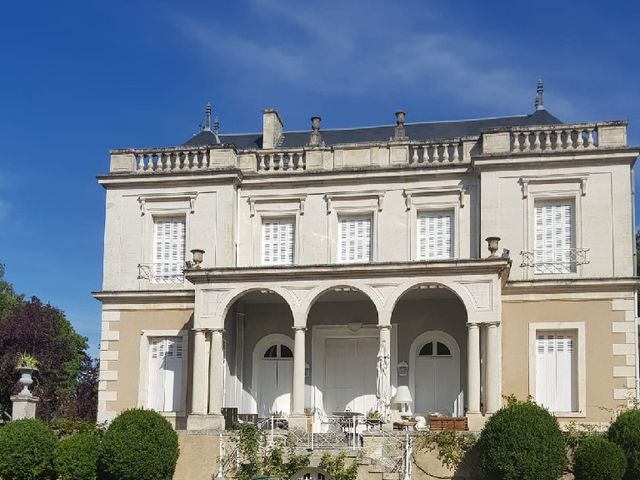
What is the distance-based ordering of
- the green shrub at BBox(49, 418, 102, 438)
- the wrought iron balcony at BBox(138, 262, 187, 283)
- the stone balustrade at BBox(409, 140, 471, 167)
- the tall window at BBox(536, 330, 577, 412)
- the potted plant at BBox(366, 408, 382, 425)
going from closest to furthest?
1. the potted plant at BBox(366, 408, 382, 425)
2. the green shrub at BBox(49, 418, 102, 438)
3. the tall window at BBox(536, 330, 577, 412)
4. the stone balustrade at BBox(409, 140, 471, 167)
5. the wrought iron balcony at BBox(138, 262, 187, 283)

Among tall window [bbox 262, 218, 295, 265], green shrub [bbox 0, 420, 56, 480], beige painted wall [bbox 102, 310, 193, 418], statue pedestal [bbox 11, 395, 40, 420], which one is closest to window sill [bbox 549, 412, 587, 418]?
tall window [bbox 262, 218, 295, 265]

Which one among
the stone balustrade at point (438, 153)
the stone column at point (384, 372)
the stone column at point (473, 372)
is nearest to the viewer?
the stone column at point (473, 372)

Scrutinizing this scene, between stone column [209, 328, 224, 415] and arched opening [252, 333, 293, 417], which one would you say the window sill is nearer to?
arched opening [252, 333, 293, 417]

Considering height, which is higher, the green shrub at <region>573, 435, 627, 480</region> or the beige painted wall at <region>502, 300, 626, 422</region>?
the beige painted wall at <region>502, 300, 626, 422</region>

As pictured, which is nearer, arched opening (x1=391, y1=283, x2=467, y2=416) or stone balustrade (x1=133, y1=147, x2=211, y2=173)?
arched opening (x1=391, y1=283, x2=467, y2=416)

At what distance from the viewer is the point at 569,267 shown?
23156 millimetres

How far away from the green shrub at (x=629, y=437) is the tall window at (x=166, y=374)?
35.2ft

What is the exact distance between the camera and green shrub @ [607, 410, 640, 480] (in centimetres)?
1828

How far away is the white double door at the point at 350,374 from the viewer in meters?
24.1

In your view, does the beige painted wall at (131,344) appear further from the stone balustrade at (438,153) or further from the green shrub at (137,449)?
the stone balustrade at (438,153)

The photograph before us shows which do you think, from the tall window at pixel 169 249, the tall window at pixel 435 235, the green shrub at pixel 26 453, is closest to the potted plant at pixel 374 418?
the tall window at pixel 435 235

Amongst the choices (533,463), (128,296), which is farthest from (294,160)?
(533,463)

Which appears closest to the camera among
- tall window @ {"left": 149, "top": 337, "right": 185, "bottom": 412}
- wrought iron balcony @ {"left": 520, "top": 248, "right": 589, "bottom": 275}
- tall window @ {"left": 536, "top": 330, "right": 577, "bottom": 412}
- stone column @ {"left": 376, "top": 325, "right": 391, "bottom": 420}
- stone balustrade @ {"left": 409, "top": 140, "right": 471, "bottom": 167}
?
stone column @ {"left": 376, "top": 325, "right": 391, "bottom": 420}

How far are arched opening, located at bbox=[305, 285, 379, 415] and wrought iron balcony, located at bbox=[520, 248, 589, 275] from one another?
12.9ft
